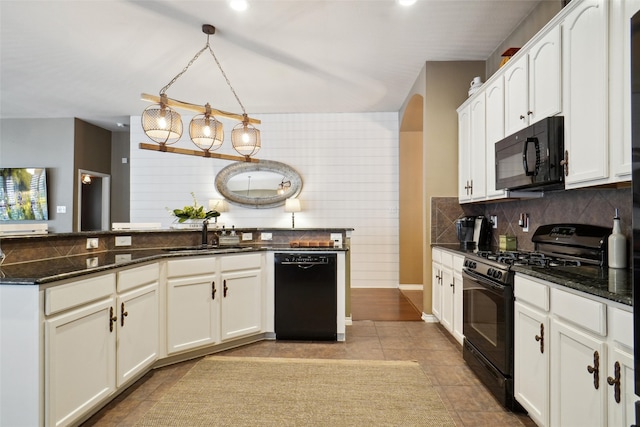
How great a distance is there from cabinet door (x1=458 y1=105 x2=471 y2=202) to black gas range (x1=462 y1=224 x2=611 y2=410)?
0.99 m

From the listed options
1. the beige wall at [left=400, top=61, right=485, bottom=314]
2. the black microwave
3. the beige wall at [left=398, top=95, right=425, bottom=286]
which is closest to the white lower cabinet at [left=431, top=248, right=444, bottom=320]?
the beige wall at [left=400, top=61, right=485, bottom=314]

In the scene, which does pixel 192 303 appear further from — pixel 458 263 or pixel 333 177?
pixel 333 177

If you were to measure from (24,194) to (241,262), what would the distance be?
5.30 metres

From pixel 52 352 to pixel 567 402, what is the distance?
244cm

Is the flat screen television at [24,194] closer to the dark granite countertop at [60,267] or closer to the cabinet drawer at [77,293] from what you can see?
the dark granite countertop at [60,267]

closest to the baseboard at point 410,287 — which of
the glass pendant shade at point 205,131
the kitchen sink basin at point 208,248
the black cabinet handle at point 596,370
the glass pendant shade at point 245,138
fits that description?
the kitchen sink basin at point 208,248

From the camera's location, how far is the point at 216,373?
2.58 meters

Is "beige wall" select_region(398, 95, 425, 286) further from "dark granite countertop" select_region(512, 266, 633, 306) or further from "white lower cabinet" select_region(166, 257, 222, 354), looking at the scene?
"dark granite countertop" select_region(512, 266, 633, 306)

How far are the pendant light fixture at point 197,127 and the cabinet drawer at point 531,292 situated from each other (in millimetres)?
2382

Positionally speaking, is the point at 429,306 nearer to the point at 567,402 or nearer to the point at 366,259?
the point at 366,259

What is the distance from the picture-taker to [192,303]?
2791 millimetres

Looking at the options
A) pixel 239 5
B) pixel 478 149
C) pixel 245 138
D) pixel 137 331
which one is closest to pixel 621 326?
pixel 478 149

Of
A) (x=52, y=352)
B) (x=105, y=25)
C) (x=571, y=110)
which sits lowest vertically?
(x=52, y=352)

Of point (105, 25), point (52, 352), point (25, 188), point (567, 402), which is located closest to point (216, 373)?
point (52, 352)
